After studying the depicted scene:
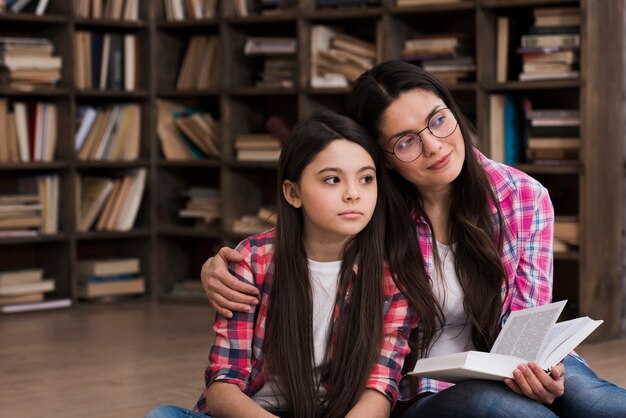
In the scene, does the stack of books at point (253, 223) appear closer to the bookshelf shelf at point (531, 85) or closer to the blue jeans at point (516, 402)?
the bookshelf shelf at point (531, 85)

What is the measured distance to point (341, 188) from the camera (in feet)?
6.43

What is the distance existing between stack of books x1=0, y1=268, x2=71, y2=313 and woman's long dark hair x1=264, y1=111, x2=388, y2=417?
116 inches

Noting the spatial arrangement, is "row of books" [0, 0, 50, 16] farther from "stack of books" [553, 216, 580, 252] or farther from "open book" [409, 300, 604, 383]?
"open book" [409, 300, 604, 383]

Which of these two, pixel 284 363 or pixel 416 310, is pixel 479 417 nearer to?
pixel 416 310

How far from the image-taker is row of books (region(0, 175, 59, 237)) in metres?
4.68

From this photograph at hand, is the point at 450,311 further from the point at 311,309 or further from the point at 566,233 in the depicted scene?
the point at 566,233

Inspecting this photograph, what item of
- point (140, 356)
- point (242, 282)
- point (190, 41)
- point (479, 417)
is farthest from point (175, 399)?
point (190, 41)

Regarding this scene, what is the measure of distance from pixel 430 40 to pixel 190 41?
138cm

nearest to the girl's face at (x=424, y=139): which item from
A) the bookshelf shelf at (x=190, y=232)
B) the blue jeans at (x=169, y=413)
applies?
the blue jeans at (x=169, y=413)

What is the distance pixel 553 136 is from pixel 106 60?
2.15m

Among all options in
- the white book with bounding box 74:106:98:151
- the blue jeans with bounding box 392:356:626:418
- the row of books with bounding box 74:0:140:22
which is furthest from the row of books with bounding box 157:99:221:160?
the blue jeans with bounding box 392:356:626:418

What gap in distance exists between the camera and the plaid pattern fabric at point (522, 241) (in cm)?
215

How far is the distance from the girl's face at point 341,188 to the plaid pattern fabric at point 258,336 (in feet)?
0.44

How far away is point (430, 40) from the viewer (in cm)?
423
